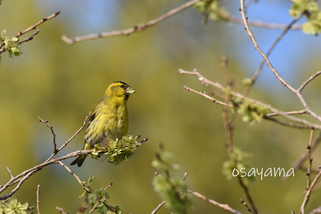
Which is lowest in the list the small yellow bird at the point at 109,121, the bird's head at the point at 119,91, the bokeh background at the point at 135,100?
the small yellow bird at the point at 109,121

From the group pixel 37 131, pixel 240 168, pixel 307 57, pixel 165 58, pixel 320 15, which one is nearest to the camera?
pixel 240 168

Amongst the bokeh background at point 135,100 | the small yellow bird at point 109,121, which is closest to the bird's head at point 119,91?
the small yellow bird at point 109,121

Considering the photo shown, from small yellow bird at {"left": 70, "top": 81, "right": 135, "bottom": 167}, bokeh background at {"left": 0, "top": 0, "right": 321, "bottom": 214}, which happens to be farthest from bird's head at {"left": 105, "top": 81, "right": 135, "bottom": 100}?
bokeh background at {"left": 0, "top": 0, "right": 321, "bottom": 214}

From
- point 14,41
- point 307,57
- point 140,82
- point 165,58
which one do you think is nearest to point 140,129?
point 140,82

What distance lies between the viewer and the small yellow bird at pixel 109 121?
6.02 m

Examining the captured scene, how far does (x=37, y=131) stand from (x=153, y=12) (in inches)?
396

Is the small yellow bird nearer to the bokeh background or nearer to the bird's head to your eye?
the bird's head

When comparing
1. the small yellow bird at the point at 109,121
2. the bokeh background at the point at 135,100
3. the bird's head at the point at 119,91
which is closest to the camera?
the small yellow bird at the point at 109,121

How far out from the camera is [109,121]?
6047 mm

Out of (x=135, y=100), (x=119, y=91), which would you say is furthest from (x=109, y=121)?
(x=135, y=100)

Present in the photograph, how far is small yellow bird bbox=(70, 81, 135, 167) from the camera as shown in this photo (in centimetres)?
602

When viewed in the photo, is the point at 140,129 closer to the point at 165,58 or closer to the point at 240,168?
the point at 165,58

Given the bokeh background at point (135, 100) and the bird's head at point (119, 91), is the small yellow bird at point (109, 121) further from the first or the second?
the bokeh background at point (135, 100)

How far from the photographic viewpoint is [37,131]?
789 inches
